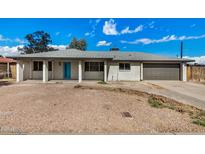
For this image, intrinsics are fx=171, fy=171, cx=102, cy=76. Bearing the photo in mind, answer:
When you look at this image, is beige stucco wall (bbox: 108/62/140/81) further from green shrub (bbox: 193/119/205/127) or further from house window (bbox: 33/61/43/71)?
green shrub (bbox: 193/119/205/127)

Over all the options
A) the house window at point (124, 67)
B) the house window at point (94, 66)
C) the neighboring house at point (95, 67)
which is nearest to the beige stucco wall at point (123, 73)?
the neighboring house at point (95, 67)

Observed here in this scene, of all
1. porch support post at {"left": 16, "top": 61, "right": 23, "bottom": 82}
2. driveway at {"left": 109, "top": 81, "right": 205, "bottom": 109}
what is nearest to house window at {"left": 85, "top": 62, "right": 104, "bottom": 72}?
driveway at {"left": 109, "top": 81, "right": 205, "bottom": 109}

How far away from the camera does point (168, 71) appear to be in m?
20.5

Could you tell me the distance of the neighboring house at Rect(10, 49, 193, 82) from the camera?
703 inches

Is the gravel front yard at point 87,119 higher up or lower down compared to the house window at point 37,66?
lower down

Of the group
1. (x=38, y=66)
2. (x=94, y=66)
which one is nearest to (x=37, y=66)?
(x=38, y=66)

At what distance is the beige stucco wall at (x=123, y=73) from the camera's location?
20.0 m

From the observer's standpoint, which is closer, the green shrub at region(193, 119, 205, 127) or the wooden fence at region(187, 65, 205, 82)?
the green shrub at region(193, 119, 205, 127)

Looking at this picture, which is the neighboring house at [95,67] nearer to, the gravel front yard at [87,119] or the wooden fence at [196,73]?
the wooden fence at [196,73]

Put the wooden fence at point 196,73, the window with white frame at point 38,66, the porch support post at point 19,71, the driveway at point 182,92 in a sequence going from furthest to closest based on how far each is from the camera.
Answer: the wooden fence at point 196,73 < the window with white frame at point 38,66 < the porch support post at point 19,71 < the driveway at point 182,92

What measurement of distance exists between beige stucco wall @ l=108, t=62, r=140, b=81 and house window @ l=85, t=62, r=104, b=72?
128 centimetres
